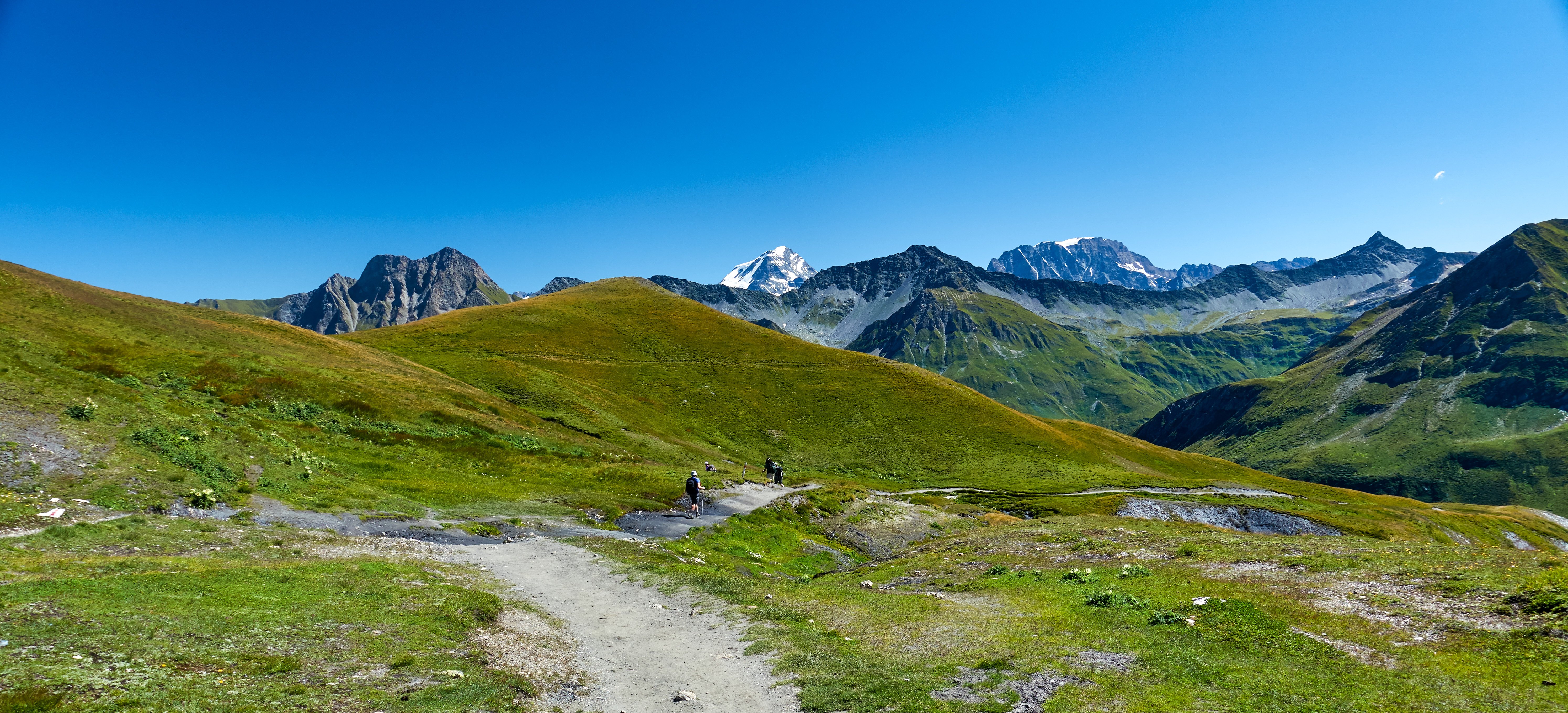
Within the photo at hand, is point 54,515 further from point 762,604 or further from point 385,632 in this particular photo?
point 762,604

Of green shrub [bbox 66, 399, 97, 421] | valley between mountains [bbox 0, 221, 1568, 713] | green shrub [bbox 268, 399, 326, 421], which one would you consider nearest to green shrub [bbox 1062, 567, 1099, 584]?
valley between mountains [bbox 0, 221, 1568, 713]

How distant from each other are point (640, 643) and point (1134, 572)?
19176 millimetres

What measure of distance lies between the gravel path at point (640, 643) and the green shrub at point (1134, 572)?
1570cm

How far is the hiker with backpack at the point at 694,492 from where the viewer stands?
44.9 metres

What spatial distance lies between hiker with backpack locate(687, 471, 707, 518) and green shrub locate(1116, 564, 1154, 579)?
1069 inches

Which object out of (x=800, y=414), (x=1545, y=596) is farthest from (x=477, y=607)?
(x=800, y=414)

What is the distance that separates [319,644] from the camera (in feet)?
51.0

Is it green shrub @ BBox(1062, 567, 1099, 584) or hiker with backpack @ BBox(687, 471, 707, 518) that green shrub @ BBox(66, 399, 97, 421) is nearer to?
hiker with backpack @ BBox(687, 471, 707, 518)

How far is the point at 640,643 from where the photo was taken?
64.1 feet

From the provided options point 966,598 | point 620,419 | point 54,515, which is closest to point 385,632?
point 54,515

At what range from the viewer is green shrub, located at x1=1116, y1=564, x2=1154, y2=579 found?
24891 millimetres

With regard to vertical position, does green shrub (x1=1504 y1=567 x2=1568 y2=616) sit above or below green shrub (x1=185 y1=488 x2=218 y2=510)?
above

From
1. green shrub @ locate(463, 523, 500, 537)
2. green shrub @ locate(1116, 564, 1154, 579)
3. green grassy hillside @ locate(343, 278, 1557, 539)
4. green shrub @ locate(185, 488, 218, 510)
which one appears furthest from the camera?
green grassy hillside @ locate(343, 278, 1557, 539)

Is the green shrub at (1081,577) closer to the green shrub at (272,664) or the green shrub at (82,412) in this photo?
the green shrub at (272,664)
